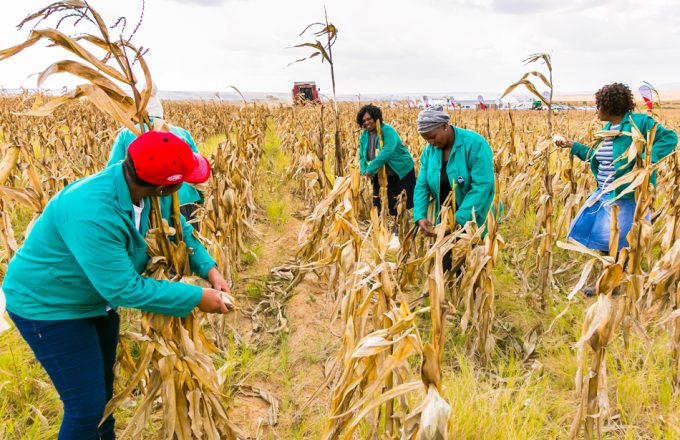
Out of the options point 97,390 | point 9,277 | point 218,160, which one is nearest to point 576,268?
point 218,160

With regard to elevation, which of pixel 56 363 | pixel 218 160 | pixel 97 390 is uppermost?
pixel 218 160

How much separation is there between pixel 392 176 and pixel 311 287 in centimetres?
153

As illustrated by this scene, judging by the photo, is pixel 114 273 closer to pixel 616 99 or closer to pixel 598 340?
pixel 598 340

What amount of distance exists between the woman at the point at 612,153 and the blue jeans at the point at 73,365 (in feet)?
9.50

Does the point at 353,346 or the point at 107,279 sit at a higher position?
the point at 107,279

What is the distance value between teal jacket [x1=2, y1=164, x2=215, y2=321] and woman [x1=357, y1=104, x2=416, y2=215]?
9.48 ft

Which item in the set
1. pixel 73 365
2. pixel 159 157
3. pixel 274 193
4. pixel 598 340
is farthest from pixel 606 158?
pixel 274 193

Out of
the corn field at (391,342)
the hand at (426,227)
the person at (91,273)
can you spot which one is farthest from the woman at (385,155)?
the person at (91,273)

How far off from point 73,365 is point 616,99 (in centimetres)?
345

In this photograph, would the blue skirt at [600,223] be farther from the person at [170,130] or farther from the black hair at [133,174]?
the black hair at [133,174]

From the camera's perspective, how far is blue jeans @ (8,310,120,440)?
68.9 inches

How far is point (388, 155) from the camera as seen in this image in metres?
4.36

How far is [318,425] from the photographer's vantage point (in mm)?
2434

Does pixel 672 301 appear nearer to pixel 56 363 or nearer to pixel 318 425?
pixel 318 425
